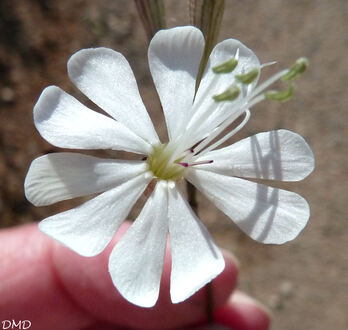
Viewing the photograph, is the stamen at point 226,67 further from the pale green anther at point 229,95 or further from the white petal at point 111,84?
the white petal at point 111,84

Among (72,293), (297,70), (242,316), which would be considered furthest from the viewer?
(242,316)

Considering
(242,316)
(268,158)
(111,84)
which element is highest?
(111,84)

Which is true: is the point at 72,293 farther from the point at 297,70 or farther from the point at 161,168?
the point at 297,70

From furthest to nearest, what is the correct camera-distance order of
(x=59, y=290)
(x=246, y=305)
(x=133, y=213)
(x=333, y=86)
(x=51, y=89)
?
(x=333, y=86)
(x=133, y=213)
(x=246, y=305)
(x=59, y=290)
(x=51, y=89)

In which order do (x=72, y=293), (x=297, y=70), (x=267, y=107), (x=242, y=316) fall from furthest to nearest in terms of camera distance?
1. (x=267, y=107)
2. (x=242, y=316)
3. (x=72, y=293)
4. (x=297, y=70)

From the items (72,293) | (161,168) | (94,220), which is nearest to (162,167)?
(161,168)

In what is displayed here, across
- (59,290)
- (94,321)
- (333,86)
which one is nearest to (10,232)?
(59,290)

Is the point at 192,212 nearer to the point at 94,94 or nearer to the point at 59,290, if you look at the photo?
the point at 94,94
